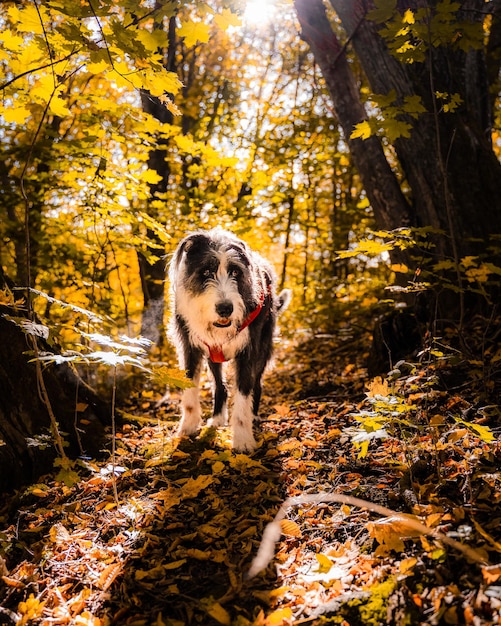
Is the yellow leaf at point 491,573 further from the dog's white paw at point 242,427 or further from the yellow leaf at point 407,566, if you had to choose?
the dog's white paw at point 242,427

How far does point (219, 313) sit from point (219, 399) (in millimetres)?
1400

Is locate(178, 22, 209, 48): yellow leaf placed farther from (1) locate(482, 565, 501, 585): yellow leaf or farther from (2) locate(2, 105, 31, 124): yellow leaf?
(1) locate(482, 565, 501, 585): yellow leaf

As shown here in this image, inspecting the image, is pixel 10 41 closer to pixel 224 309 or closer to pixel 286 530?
pixel 224 309

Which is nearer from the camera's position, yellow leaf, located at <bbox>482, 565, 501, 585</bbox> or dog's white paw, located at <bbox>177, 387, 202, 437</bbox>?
yellow leaf, located at <bbox>482, 565, 501, 585</bbox>

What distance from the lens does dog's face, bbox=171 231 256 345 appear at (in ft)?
11.8

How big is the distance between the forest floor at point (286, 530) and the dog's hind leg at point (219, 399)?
779mm

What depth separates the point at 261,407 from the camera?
540cm

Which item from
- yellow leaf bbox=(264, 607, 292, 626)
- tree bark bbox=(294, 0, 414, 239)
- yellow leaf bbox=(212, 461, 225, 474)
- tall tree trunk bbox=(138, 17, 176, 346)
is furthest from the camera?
tall tree trunk bbox=(138, 17, 176, 346)

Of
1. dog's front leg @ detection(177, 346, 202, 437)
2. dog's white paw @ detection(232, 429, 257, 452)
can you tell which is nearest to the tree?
dog's white paw @ detection(232, 429, 257, 452)

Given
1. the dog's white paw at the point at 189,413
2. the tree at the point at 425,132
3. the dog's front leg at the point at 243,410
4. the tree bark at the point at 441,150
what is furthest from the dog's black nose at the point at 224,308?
the tree bark at the point at 441,150

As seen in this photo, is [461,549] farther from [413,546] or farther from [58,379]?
[58,379]

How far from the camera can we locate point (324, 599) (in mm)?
1837

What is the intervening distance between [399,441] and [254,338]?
168 centimetres

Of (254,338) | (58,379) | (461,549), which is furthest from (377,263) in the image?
(461,549)
